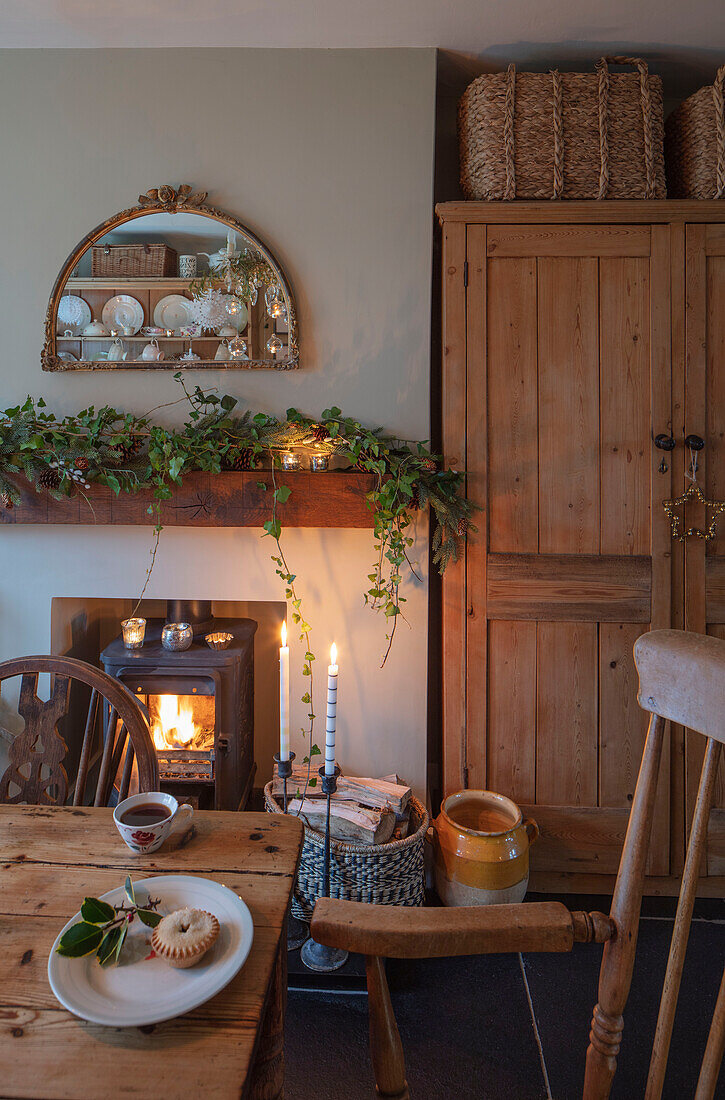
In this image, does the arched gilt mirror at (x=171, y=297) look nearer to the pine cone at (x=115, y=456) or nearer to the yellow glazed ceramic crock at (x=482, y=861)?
the pine cone at (x=115, y=456)

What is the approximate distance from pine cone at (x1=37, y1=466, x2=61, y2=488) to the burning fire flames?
2.44 ft

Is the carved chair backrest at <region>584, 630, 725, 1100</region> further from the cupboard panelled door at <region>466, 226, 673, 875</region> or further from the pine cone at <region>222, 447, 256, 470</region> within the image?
the pine cone at <region>222, 447, 256, 470</region>

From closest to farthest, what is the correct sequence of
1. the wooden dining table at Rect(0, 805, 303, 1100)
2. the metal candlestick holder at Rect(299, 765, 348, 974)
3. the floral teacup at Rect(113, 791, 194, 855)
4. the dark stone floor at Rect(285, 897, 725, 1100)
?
the wooden dining table at Rect(0, 805, 303, 1100), the floral teacup at Rect(113, 791, 194, 855), the dark stone floor at Rect(285, 897, 725, 1100), the metal candlestick holder at Rect(299, 765, 348, 974)

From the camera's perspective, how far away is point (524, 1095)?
4.45 feet

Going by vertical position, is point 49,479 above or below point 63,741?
above

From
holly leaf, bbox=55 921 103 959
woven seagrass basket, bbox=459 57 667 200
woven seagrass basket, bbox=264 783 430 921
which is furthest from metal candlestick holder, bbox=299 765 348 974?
woven seagrass basket, bbox=459 57 667 200

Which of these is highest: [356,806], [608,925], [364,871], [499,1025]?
[608,925]

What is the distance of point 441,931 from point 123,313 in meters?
1.91

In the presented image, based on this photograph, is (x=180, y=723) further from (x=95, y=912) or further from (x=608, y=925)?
(x=608, y=925)

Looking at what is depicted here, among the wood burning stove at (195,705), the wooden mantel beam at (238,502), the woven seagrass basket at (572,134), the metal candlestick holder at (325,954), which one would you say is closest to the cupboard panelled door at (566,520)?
the woven seagrass basket at (572,134)

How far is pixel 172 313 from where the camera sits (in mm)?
2012

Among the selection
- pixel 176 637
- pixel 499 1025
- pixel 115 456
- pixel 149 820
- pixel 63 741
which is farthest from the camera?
pixel 176 637

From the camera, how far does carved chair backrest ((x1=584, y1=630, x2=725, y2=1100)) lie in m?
0.76

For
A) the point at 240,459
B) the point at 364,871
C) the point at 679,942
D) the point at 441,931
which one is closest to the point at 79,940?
the point at 441,931
